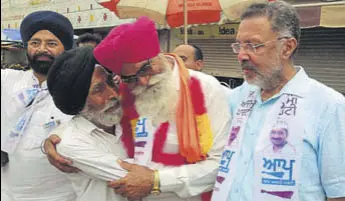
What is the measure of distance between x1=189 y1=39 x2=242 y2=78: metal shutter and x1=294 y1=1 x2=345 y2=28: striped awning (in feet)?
12.6

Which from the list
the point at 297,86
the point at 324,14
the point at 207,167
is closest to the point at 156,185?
the point at 207,167

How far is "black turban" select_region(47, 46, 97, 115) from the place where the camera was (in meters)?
2.12

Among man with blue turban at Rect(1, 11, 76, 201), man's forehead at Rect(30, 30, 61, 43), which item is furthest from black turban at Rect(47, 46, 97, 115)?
man's forehead at Rect(30, 30, 61, 43)

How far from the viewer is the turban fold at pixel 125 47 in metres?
2.12

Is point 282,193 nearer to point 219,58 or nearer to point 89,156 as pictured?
point 89,156

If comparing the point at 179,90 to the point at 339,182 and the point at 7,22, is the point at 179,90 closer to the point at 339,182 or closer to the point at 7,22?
the point at 339,182

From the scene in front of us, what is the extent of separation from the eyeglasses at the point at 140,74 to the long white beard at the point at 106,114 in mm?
126

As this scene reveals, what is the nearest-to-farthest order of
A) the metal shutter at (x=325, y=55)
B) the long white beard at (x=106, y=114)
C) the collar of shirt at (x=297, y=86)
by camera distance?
1. the collar of shirt at (x=297, y=86)
2. the long white beard at (x=106, y=114)
3. the metal shutter at (x=325, y=55)

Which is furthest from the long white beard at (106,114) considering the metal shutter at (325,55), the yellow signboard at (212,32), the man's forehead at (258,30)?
the yellow signboard at (212,32)

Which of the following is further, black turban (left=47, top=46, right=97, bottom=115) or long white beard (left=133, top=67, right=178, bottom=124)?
long white beard (left=133, top=67, right=178, bottom=124)

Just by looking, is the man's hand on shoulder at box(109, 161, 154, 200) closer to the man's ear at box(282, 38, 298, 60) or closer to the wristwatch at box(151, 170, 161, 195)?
the wristwatch at box(151, 170, 161, 195)

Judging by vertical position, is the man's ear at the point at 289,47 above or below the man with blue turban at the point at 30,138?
above

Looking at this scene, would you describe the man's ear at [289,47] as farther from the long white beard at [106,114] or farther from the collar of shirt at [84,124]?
the collar of shirt at [84,124]

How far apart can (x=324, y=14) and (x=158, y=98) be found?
4295 millimetres
